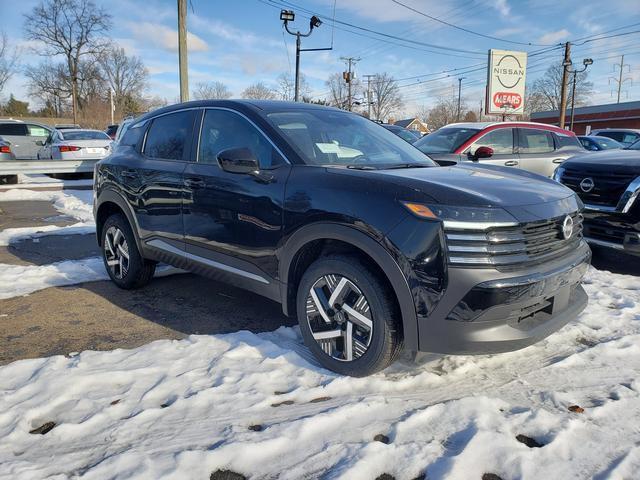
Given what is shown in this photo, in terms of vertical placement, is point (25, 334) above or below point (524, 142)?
below

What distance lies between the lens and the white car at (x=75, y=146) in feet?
46.4

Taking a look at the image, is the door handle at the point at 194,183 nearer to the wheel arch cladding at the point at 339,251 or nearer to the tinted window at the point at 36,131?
the wheel arch cladding at the point at 339,251

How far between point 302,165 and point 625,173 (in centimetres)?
379

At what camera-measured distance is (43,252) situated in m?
6.35

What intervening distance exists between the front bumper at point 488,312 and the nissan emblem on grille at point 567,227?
307 mm

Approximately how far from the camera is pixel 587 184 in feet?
18.0

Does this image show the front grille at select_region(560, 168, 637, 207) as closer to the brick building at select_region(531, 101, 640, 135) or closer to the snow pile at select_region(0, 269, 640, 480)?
the snow pile at select_region(0, 269, 640, 480)

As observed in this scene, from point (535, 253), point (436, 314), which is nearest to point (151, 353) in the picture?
point (436, 314)

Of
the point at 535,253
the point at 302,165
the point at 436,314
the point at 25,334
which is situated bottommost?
the point at 25,334

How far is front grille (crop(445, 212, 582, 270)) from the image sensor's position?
255 centimetres

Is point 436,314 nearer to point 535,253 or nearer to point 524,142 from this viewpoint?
point 535,253

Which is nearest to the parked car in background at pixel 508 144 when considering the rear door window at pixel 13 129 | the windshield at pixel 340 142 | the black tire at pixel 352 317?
the windshield at pixel 340 142

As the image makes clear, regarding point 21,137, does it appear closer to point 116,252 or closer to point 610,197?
point 116,252

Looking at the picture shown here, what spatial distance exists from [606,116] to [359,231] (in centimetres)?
5821
